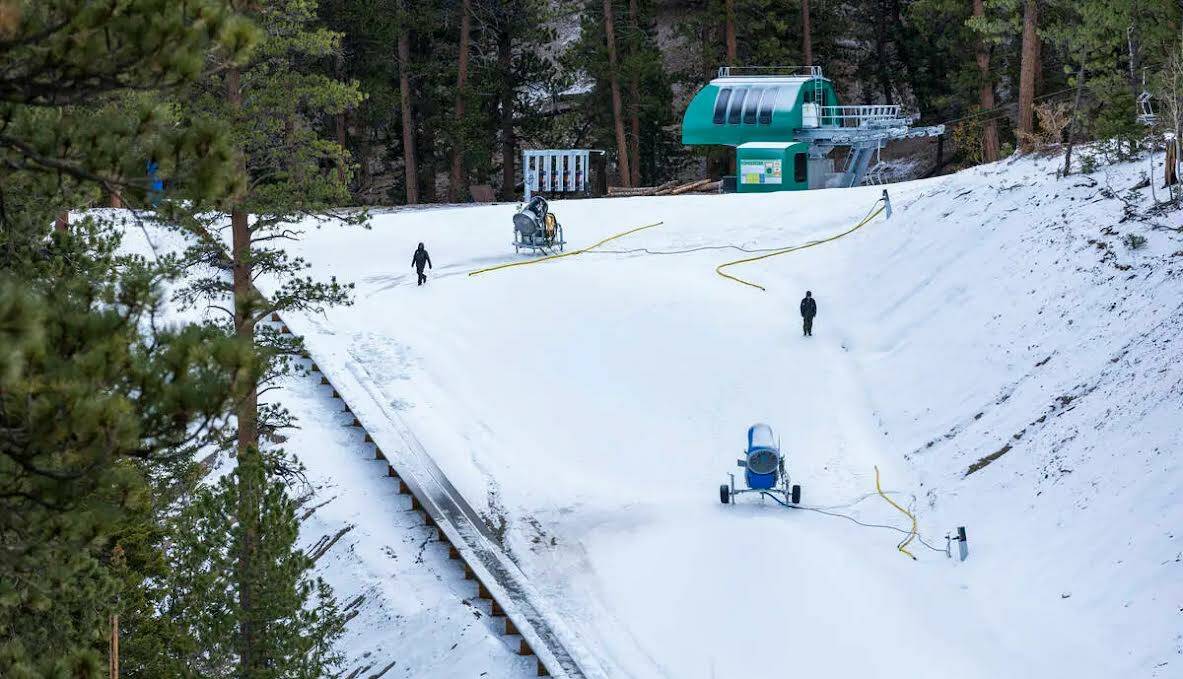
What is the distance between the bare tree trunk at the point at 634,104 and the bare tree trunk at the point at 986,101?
472 inches

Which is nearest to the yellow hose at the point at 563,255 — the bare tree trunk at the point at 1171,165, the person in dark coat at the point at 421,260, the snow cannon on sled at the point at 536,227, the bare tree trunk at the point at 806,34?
the snow cannon on sled at the point at 536,227

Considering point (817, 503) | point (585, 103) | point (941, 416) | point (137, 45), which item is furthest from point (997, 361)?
point (585, 103)

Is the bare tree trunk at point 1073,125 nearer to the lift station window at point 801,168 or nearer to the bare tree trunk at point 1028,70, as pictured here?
the bare tree trunk at point 1028,70

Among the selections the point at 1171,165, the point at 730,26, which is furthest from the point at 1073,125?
the point at 730,26

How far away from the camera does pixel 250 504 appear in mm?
14711

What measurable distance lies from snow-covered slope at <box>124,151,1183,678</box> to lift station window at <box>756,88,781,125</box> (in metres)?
9.80

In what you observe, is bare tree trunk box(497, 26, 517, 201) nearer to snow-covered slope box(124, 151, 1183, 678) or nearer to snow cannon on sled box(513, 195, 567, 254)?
snow cannon on sled box(513, 195, 567, 254)

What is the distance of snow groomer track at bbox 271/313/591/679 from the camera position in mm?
16984

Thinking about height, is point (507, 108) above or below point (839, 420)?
above

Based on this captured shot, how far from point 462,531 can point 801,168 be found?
2648 cm

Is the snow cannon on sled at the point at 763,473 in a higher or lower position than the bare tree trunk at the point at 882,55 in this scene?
lower

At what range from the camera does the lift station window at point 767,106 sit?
44062 millimetres

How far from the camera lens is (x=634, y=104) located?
50.5 meters

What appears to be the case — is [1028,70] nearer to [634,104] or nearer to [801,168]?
[801,168]
